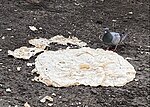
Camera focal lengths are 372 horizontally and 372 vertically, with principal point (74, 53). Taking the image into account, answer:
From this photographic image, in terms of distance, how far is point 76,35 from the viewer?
16.8 feet

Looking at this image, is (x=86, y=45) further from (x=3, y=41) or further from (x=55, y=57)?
(x=3, y=41)

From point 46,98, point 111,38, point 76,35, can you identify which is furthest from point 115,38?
point 46,98

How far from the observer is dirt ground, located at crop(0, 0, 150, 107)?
364 cm

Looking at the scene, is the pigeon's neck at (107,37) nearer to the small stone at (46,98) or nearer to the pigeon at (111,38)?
the pigeon at (111,38)

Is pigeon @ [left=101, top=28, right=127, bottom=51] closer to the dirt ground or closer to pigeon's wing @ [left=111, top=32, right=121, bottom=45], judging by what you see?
pigeon's wing @ [left=111, top=32, right=121, bottom=45]

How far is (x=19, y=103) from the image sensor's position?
3467mm

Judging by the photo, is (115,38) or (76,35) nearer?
(115,38)

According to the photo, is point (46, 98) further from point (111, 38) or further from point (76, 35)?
point (76, 35)

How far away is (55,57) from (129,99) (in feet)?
3.44

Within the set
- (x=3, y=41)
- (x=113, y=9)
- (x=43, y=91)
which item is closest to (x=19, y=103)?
(x=43, y=91)

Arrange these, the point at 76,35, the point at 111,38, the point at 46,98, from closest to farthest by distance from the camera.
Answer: the point at 46,98 → the point at 111,38 → the point at 76,35

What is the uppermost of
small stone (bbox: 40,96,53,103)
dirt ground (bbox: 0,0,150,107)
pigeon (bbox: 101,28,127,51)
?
pigeon (bbox: 101,28,127,51)

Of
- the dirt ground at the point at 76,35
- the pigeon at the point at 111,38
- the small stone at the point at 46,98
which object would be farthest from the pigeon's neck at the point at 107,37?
the small stone at the point at 46,98

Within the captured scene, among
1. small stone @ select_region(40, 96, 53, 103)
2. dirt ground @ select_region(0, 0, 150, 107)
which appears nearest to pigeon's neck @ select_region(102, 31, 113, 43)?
dirt ground @ select_region(0, 0, 150, 107)
